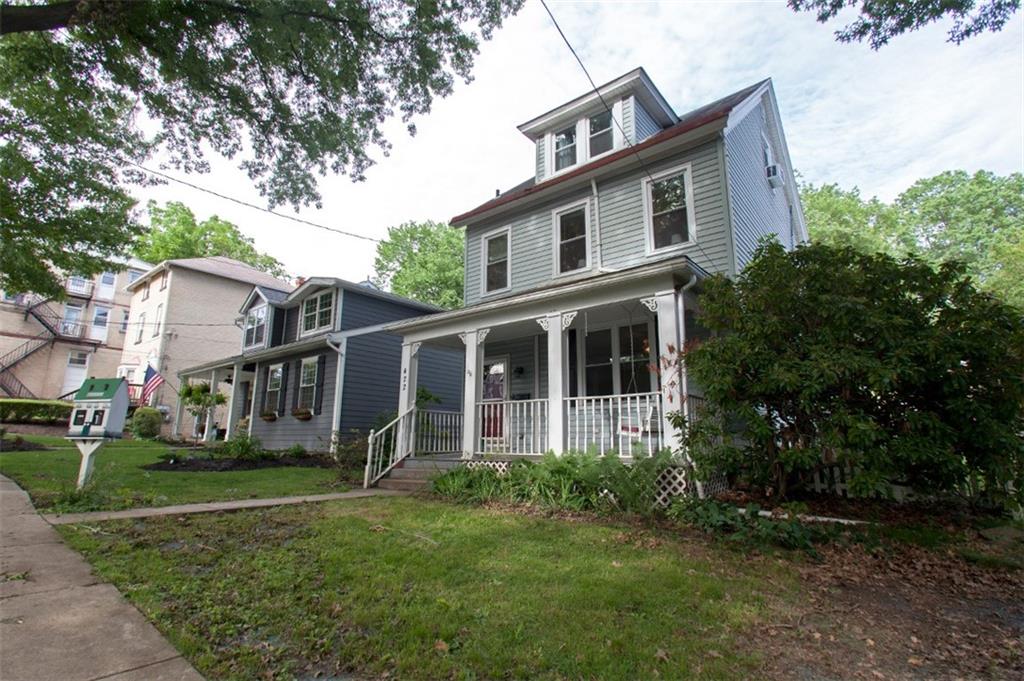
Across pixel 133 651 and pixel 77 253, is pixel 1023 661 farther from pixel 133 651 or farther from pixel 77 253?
pixel 77 253

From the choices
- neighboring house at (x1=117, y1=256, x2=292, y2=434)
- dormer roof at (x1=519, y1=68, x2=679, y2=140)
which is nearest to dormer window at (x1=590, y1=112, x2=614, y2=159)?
dormer roof at (x1=519, y1=68, x2=679, y2=140)

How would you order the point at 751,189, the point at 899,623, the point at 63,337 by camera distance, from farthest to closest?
1. the point at 63,337
2. the point at 751,189
3. the point at 899,623

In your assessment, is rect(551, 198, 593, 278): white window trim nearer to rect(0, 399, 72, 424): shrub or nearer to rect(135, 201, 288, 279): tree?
rect(0, 399, 72, 424): shrub

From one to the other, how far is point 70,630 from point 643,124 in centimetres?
1163

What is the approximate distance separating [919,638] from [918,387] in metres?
3.47

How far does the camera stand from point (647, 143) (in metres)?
9.41

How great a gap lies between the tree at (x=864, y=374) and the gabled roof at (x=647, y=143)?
3.88m

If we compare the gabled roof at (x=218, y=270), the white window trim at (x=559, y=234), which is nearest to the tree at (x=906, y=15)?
the white window trim at (x=559, y=234)

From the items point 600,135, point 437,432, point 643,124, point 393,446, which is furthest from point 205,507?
point 643,124

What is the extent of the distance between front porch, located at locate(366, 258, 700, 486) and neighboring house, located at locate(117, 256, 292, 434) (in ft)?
53.6

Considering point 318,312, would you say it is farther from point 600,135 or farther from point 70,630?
point 70,630

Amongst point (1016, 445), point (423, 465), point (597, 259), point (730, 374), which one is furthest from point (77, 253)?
point (1016, 445)

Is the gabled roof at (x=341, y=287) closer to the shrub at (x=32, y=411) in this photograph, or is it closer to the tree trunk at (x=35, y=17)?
the tree trunk at (x=35, y=17)

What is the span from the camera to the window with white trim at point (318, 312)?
15.6 metres
